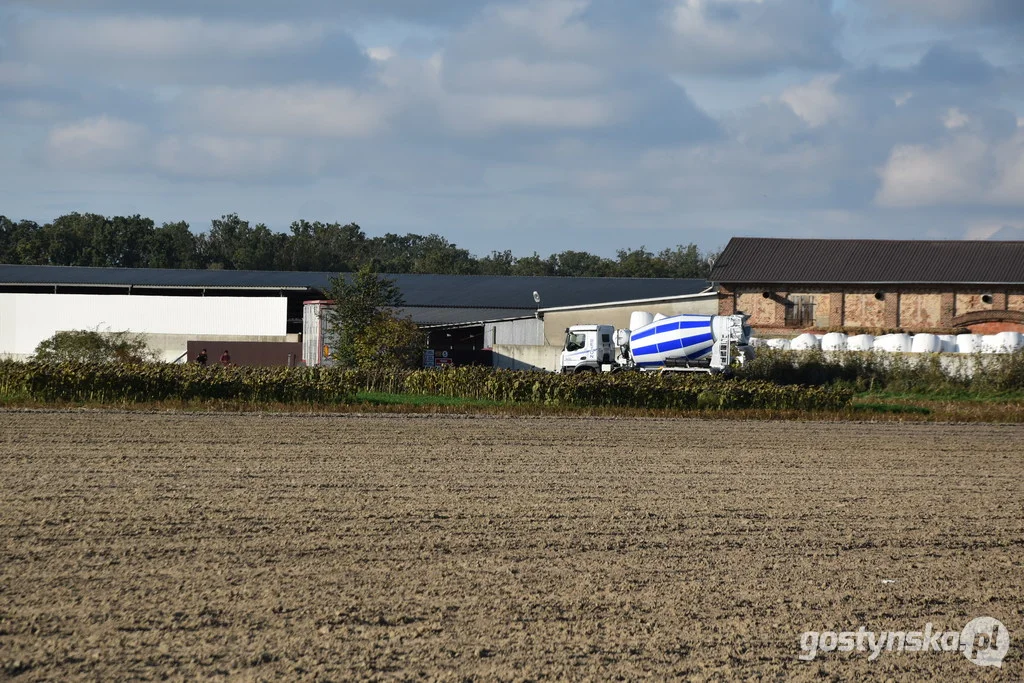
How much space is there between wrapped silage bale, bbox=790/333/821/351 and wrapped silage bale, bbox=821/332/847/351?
23 centimetres

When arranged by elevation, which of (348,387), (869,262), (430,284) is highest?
(430,284)

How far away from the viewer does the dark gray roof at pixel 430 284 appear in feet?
200

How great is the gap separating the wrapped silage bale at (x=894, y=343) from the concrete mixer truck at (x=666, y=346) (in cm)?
697

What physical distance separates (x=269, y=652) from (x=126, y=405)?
2164 cm

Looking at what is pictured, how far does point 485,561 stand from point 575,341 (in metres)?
28.2

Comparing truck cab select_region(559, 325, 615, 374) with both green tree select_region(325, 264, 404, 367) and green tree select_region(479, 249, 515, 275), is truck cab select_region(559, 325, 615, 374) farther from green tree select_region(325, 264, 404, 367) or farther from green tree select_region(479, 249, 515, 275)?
green tree select_region(479, 249, 515, 275)

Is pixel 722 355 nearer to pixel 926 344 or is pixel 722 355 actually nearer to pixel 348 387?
pixel 926 344

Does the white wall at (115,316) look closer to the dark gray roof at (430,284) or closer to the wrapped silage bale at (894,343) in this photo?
the dark gray roof at (430,284)

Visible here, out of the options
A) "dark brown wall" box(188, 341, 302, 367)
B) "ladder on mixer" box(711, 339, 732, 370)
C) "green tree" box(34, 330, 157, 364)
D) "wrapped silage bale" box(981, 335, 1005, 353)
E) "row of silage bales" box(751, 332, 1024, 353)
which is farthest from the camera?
"dark brown wall" box(188, 341, 302, 367)

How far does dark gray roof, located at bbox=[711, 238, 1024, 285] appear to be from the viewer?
1924 inches

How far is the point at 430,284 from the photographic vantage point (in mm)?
68250

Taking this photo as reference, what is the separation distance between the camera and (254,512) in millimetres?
12570

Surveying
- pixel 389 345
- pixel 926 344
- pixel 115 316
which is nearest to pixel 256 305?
pixel 115 316

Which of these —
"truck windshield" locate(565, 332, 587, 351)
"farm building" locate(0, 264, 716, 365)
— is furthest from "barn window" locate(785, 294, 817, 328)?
"truck windshield" locate(565, 332, 587, 351)
